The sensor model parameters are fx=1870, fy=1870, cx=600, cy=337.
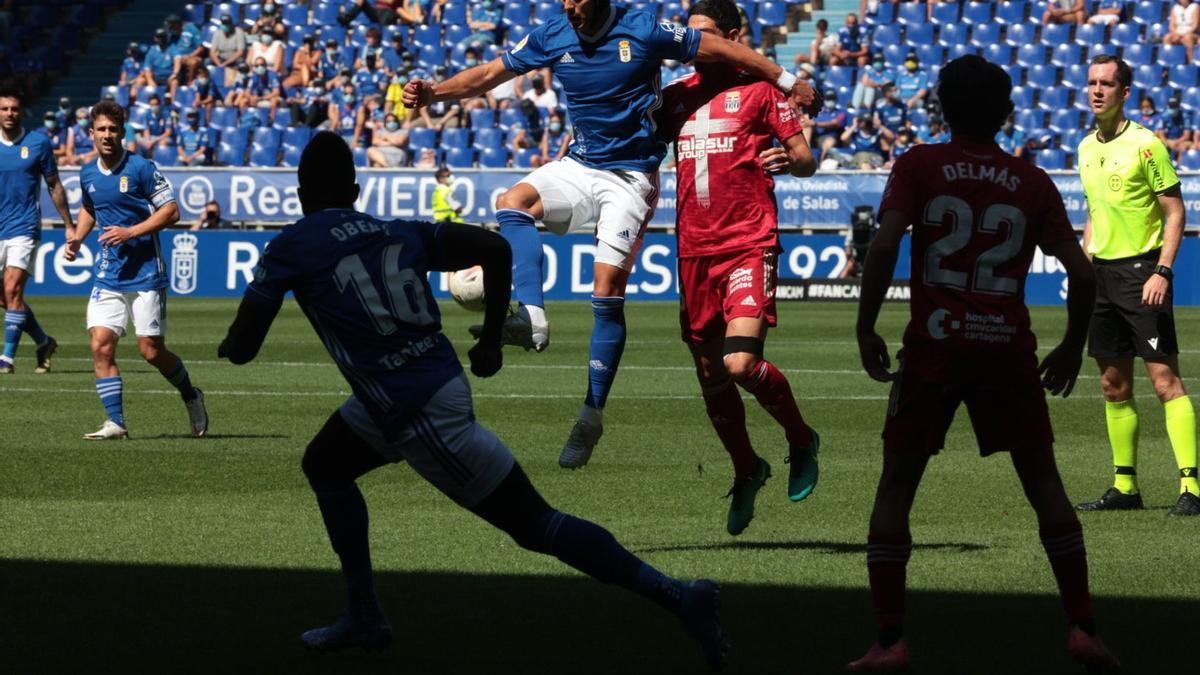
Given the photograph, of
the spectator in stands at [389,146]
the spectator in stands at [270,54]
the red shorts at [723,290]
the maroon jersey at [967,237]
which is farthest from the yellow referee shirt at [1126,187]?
the spectator in stands at [270,54]

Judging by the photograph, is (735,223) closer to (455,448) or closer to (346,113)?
(455,448)

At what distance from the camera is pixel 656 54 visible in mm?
8695

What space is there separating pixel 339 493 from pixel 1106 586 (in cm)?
322

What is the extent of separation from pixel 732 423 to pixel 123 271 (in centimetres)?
579

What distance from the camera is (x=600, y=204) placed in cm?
894

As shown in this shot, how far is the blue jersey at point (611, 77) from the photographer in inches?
344

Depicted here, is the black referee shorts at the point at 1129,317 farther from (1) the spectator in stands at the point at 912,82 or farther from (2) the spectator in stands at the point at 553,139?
(1) the spectator in stands at the point at 912,82

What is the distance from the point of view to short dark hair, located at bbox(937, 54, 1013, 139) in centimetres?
577

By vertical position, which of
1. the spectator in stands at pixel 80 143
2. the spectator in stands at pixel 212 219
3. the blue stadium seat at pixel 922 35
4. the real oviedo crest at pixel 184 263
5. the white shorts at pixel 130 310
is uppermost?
the blue stadium seat at pixel 922 35

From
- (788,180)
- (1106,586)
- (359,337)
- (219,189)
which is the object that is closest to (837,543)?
(1106,586)

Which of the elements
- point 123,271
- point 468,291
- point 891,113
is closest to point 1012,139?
point 891,113

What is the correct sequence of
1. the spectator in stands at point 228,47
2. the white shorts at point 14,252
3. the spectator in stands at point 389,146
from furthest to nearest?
the spectator in stands at point 228,47 → the spectator in stands at point 389,146 → the white shorts at point 14,252

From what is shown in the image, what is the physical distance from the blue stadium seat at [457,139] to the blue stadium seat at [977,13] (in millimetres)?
10261

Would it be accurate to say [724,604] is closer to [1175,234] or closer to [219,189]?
[1175,234]
